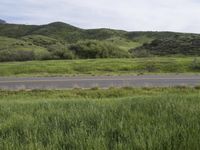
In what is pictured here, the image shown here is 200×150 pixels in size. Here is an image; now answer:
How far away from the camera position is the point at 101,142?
17.0 feet

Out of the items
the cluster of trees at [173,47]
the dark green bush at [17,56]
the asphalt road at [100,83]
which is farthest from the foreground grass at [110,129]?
the cluster of trees at [173,47]

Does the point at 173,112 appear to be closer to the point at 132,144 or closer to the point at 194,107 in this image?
the point at 194,107

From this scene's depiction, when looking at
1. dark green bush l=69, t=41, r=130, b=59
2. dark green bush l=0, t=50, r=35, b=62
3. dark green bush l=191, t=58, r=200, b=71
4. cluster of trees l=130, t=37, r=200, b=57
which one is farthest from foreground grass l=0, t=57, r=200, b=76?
cluster of trees l=130, t=37, r=200, b=57

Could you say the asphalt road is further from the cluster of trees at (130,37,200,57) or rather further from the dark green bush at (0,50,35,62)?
the cluster of trees at (130,37,200,57)

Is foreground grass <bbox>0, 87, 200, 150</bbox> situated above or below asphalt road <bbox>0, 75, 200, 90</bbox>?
above

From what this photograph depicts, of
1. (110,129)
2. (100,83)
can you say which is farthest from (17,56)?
(110,129)

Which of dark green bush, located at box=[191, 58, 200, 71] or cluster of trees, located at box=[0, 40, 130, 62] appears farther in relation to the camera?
cluster of trees, located at box=[0, 40, 130, 62]

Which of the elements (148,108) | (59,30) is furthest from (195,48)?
(59,30)

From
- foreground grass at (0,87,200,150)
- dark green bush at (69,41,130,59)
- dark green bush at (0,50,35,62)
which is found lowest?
dark green bush at (0,50,35,62)

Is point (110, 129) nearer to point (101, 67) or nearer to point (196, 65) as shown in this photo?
point (101, 67)

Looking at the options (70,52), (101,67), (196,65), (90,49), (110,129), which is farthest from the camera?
(90,49)

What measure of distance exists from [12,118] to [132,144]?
3.12 metres

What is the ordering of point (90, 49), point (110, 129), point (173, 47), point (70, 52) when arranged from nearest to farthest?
point (110, 129) → point (70, 52) → point (90, 49) → point (173, 47)

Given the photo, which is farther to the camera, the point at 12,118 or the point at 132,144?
the point at 12,118
